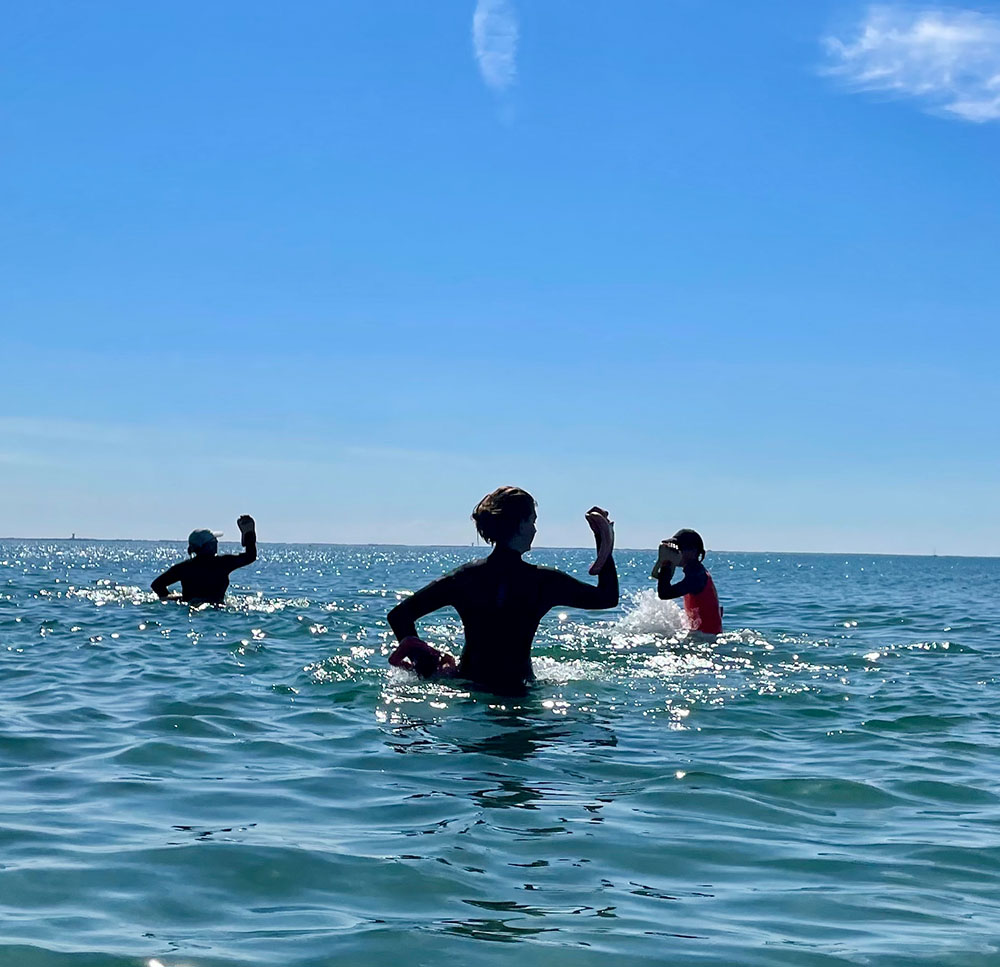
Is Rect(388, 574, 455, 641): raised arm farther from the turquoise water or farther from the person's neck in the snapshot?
the turquoise water

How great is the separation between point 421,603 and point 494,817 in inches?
127

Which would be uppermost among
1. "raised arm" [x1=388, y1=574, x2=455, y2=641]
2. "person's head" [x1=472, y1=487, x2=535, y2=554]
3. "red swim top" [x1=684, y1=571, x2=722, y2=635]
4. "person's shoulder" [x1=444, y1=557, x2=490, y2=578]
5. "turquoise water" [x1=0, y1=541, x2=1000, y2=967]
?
"person's head" [x1=472, y1=487, x2=535, y2=554]

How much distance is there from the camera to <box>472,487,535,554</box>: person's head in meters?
9.03

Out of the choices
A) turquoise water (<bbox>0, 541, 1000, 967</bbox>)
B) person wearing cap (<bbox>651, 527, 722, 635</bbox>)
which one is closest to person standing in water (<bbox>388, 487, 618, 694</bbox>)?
turquoise water (<bbox>0, 541, 1000, 967</bbox>)

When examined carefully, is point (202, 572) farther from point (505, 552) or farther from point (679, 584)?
point (505, 552)

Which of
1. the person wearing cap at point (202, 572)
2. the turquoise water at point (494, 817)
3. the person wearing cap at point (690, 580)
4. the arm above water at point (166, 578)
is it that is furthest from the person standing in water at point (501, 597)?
the arm above water at point (166, 578)

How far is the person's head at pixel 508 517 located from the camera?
903cm

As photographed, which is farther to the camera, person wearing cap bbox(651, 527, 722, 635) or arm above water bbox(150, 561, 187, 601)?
arm above water bbox(150, 561, 187, 601)

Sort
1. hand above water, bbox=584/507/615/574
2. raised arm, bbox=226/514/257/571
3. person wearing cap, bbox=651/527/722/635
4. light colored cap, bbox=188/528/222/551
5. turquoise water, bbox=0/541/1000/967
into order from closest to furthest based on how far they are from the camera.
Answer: turquoise water, bbox=0/541/1000/967
hand above water, bbox=584/507/615/574
person wearing cap, bbox=651/527/722/635
raised arm, bbox=226/514/257/571
light colored cap, bbox=188/528/222/551

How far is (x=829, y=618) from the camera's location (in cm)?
2312

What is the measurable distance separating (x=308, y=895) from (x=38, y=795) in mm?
2508

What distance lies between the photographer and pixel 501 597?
9297 millimetres

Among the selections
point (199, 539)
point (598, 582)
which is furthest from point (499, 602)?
point (199, 539)

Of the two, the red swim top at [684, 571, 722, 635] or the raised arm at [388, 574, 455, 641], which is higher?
the raised arm at [388, 574, 455, 641]
